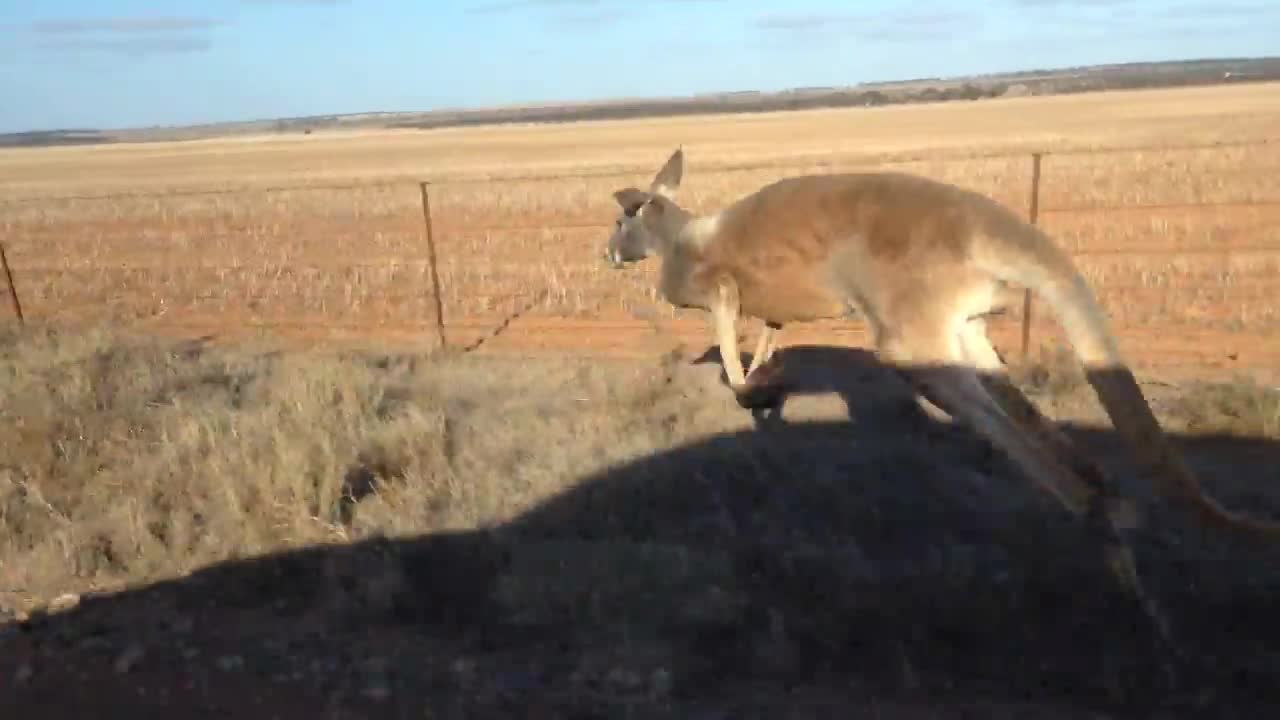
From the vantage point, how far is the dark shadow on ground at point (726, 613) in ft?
16.7

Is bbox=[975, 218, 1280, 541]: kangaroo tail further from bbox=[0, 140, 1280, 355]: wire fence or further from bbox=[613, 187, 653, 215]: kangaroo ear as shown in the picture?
bbox=[0, 140, 1280, 355]: wire fence

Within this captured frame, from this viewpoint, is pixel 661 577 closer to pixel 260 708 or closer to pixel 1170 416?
pixel 260 708

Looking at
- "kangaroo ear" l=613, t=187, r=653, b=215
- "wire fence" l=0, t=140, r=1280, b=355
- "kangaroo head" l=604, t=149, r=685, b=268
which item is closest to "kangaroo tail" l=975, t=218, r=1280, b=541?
"kangaroo head" l=604, t=149, r=685, b=268

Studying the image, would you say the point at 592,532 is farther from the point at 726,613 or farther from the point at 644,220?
the point at 644,220

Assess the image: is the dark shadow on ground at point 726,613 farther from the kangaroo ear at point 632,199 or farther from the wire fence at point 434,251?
the wire fence at point 434,251

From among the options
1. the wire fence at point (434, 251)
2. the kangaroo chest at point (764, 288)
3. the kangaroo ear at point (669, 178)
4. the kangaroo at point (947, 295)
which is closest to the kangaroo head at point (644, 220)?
the kangaroo ear at point (669, 178)

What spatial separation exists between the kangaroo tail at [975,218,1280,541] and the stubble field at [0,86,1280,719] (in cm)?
97

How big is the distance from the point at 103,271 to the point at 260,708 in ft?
61.4

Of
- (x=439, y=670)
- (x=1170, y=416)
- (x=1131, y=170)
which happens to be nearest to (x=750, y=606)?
(x=439, y=670)

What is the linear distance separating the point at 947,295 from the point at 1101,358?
2.63ft

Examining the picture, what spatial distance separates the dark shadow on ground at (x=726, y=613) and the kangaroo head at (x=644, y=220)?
1.55 m

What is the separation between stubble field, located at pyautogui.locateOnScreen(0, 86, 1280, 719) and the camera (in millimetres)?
5223

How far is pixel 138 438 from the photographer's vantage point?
8.44m

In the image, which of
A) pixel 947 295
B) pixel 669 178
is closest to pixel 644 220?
pixel 669 178
